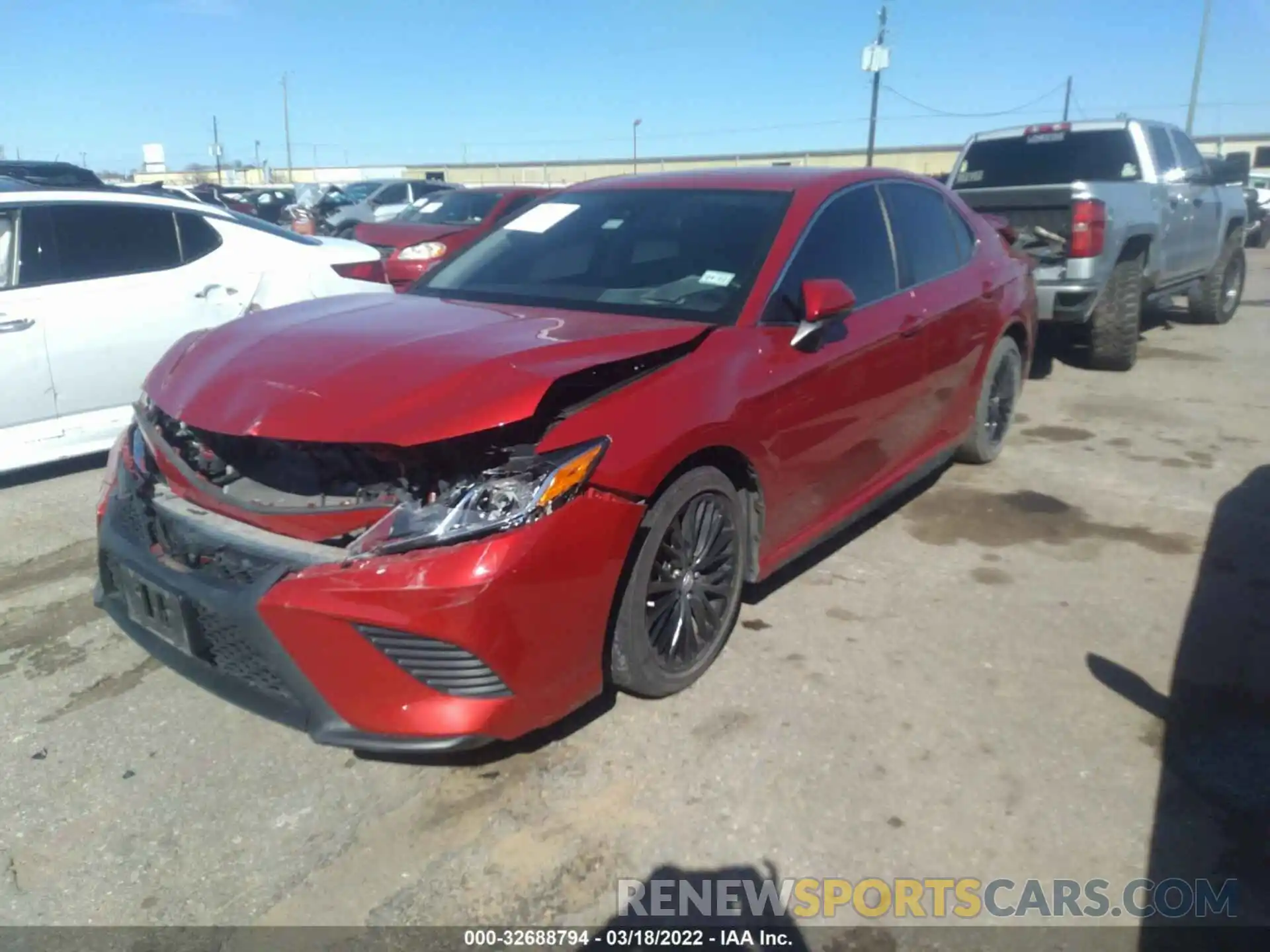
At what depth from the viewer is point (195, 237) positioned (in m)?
5.80

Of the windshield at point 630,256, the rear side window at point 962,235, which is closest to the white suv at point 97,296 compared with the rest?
the windshield at point 630,256

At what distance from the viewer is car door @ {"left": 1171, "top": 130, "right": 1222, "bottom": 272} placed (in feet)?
29.0

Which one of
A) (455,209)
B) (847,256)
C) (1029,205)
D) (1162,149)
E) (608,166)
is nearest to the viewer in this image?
(847,256)

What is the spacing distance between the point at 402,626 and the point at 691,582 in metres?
1.04

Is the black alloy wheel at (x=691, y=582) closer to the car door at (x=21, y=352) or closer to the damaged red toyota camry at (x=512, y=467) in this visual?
the damaged red toyota camry at (x=512, y=467)

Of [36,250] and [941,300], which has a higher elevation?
[36,250]

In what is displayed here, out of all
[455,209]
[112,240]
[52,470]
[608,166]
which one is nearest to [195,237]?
[112,240]

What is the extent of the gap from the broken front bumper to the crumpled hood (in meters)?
0.31

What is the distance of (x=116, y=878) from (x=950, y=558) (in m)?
3.31

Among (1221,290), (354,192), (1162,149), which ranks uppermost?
(1162,149)

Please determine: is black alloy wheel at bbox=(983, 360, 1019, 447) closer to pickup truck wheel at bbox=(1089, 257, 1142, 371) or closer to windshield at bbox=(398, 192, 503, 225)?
pickup truck wheel at bbox=(1089, 257, 1142, 371)

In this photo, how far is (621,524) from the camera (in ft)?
8.73

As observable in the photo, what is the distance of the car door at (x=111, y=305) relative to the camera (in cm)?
513

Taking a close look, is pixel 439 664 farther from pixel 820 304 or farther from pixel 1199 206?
pixel 1199 206
